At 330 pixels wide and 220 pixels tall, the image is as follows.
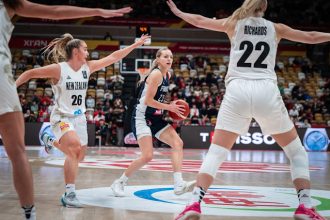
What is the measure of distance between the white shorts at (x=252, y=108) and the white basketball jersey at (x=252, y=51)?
9 centimetres

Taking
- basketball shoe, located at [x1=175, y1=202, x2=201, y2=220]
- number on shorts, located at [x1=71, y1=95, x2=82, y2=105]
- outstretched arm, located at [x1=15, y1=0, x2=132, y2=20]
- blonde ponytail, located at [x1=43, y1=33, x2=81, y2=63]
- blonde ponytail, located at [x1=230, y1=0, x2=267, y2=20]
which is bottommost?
basketball shoe, located at [x1=175, y1=202, x2=201, y2=220]

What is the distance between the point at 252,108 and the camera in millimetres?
3887

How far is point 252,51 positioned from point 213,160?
3.12 ft

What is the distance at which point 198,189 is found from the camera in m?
3.87

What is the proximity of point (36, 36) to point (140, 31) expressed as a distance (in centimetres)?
860

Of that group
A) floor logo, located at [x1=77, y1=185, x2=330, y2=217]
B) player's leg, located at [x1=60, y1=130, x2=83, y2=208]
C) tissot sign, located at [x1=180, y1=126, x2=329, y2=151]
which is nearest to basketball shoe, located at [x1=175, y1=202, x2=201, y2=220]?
floor logo, located at [x1=77, y1=185, x2=330, y2=217]

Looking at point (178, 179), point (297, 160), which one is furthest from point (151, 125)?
point (297, 160)

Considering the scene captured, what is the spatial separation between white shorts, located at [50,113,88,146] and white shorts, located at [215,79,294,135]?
197cm

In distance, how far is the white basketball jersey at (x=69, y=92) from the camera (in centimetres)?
538

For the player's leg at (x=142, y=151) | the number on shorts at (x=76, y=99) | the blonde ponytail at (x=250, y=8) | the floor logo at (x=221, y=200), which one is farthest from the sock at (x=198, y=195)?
the number on shorts at (x=76, y=99)

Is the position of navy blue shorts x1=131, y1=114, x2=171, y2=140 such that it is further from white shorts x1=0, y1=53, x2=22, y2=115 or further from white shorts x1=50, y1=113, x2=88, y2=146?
white shorts x1=0, y1=53, x2=22, y2=115

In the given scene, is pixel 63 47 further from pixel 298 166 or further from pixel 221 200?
pixel 298 166

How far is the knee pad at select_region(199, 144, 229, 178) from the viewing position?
3908 millimetres

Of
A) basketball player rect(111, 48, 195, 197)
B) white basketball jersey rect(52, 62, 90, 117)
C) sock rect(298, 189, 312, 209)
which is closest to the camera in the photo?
sock rect(298, 189, 312, 209)
